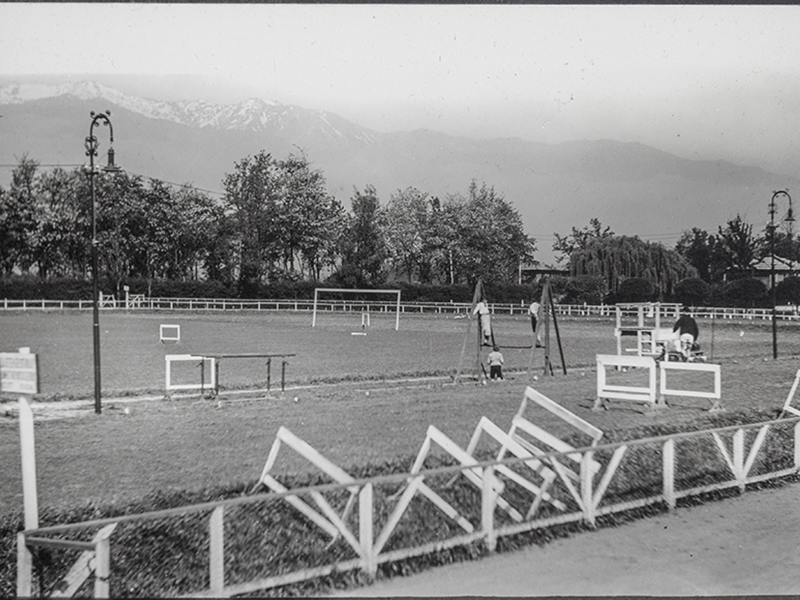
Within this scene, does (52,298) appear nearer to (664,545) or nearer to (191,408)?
(191,408)

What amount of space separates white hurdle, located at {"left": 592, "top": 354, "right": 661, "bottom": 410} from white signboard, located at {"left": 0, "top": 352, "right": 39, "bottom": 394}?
7412 mm

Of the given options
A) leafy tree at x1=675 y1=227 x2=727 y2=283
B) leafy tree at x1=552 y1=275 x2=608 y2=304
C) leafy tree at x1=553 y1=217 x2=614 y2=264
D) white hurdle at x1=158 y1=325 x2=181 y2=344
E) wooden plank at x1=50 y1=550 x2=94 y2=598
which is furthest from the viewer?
white hurdle at x1=158 y1=325 x2=181 y2=344

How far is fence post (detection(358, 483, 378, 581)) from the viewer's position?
18.6 feet

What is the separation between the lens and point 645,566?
20.7ft

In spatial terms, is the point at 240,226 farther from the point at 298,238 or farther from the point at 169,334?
the point at 169,334

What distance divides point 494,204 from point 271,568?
7187 mm

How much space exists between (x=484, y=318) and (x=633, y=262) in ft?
12.4

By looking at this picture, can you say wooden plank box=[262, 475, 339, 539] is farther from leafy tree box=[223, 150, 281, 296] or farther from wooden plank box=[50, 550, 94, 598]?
leafy tree box=[223, 150, 281, 296]

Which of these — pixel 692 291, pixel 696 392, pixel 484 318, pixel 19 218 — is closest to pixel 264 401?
pixel 19 218

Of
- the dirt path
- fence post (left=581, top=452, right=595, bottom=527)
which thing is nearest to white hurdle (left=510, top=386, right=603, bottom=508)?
fence post (left=581, top=452, right=595, bottom=527)

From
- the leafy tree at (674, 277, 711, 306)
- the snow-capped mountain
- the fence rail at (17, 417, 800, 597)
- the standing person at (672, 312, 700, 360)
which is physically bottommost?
the fence rail at (17, 417, 800, 597)

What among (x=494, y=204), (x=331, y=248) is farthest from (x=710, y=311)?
(x=331, y=248)

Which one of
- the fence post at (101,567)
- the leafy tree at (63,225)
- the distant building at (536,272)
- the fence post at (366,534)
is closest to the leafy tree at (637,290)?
the distant building at (536,272)

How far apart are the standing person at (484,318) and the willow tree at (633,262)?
2.10m
